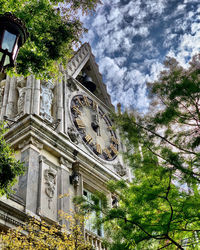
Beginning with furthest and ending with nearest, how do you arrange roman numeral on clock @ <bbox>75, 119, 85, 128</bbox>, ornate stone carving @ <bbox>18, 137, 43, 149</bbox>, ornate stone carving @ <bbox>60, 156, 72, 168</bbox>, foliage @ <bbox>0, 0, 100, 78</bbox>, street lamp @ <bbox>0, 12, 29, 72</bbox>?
roman numeral on clock @ <bbox>75, 119, 85, 128</bbox> → ornate stone carving @ <bbox>60, 156, 72, 168</bbox> → ornate stone carving @ <bbox>18, 137, 43, 149</bbox> → foliage @ <bbox>0, 0, 100, 78</bbox> → street lamp @ <bbox>0, 12, 29, 72</bbox>

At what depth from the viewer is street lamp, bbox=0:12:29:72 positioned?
671 centimetres

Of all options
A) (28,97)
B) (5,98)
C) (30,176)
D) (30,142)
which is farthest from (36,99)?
(30,176)

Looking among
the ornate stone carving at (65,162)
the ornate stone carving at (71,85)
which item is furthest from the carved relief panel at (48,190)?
the ornate stone carving at (71,85)

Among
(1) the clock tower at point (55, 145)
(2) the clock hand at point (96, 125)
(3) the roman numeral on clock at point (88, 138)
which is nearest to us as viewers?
(1) the clock tower at point (55, 145)

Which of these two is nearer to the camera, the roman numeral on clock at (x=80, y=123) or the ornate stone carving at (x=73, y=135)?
the ornate stone carving at (x=73, y=135)

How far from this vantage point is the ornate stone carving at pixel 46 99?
62.8 feet

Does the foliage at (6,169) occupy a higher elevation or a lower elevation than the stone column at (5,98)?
lower

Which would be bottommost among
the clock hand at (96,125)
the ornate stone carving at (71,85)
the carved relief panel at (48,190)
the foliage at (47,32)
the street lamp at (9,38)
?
the street lamp at (9,38)

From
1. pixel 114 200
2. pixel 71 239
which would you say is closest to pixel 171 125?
pixel 71 239

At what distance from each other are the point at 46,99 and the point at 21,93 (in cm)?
148

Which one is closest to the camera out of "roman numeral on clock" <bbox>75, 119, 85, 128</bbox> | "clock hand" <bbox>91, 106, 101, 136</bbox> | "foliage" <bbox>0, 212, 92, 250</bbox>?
"foliage" <bbox>0, 212, 92, 250</bbox>

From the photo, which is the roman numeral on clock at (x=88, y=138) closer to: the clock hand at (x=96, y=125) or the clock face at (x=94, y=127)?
the clock face at (x=94, y=127)

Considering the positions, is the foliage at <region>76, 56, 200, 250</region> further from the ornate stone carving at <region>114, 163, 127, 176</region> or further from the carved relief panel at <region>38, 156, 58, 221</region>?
the ornate stone carving at <region>114, 163, 127, 176</region>

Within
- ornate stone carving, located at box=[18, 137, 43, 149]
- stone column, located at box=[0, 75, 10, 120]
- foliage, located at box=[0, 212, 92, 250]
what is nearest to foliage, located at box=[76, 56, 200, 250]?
foliage, located at box=[0, 212, 92, 250]
